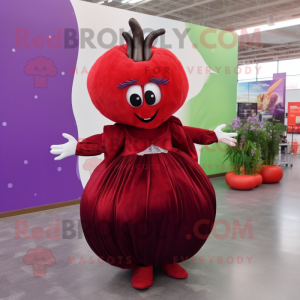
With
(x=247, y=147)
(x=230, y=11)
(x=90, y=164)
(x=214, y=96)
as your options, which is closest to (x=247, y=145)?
(x=247, y=147)

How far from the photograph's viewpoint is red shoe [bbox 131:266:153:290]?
7.07 feet

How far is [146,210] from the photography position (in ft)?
6.44

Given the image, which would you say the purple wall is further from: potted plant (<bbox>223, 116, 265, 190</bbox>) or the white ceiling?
the white ceiling

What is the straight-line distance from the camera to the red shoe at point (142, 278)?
2.15 meters

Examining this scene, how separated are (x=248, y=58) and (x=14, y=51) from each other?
1396 cm

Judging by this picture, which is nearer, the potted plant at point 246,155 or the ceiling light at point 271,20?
the potted plant at point 246,155

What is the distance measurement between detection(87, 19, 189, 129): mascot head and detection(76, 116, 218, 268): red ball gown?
16cm

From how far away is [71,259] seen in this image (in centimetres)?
267

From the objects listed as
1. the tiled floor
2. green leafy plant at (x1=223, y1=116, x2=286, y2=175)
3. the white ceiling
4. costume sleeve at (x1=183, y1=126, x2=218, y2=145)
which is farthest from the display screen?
costume sleeve at (x1=183, y1=126, x2=218, y2=145)

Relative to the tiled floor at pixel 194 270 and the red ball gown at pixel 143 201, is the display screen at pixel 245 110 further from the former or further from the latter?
the red ball gown at pixel 143 201

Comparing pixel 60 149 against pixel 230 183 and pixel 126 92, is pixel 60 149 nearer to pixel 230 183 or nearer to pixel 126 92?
pixel 126 92

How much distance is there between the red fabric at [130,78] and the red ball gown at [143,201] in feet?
0.49

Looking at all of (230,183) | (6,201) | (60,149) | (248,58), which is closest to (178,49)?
(230,183)

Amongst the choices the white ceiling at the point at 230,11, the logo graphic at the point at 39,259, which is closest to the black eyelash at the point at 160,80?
the logo graphic at the point at 39,259
